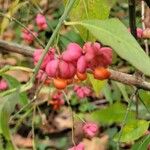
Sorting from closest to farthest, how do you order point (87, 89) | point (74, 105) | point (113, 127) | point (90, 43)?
point (90, 43), point (87, 89), point (113, 127), point (74, 105)

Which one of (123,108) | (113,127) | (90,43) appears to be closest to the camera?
(90,43)

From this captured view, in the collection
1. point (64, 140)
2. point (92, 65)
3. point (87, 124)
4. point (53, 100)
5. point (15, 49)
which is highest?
point (92, 65)

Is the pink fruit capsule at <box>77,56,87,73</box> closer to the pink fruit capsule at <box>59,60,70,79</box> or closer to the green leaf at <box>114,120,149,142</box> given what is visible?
the pink fruit capsule at <box>59,60,70,79</box>

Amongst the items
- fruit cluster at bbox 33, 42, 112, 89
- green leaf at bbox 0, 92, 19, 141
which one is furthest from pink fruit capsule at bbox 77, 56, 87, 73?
green leaf at bbox 0, 92, 19, 141

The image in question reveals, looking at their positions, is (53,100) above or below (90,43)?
below

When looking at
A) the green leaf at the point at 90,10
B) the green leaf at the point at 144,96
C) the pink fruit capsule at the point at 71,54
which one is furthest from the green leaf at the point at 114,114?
the pink fruit capsule at the point at 71,54

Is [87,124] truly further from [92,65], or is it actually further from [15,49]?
[92,65]

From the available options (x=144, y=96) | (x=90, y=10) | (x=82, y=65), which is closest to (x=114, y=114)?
(x=144, y=96)

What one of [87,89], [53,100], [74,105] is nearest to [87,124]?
[87,89]
